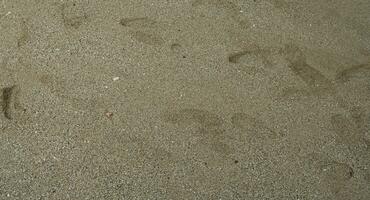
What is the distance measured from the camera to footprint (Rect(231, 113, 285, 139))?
9.98 feet

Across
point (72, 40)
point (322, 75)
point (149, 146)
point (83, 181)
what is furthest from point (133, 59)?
point (322, 75)

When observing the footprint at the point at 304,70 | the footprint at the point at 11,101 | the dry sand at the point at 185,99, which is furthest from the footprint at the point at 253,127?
the footprint at the point at 11,101

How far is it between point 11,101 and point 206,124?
1.08m

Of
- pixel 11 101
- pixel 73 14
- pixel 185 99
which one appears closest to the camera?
pixel 11 101

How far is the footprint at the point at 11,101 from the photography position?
9.82 feet

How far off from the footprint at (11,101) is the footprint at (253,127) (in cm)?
119

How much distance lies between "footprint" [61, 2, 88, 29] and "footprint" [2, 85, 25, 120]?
24.0 inches

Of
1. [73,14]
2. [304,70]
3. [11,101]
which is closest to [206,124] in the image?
[304,70]

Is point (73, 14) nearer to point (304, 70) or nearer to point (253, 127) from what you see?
point (253, 127)

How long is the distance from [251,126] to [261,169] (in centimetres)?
28

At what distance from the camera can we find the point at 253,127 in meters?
3.07

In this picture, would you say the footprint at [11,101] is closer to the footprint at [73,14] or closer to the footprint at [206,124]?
the footprint at [73,14]

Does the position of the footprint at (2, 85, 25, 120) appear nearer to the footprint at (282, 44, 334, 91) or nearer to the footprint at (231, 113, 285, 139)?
the footprint at (231, 113, 285, 139)

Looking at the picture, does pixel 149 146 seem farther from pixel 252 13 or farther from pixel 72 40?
pixel 252 13
